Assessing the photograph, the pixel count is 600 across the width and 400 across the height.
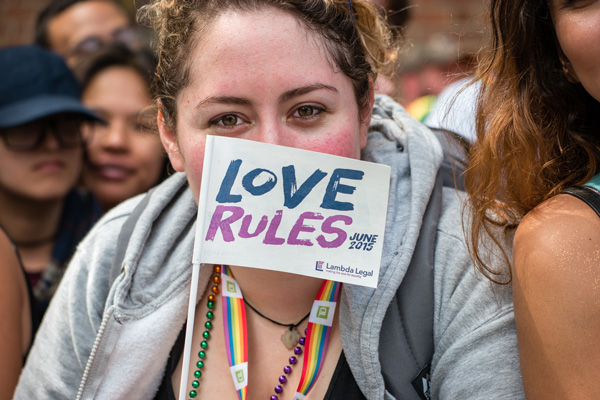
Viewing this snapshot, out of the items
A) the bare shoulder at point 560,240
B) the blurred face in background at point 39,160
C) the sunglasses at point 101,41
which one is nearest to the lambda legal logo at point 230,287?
the bare shoulder at point 560,240

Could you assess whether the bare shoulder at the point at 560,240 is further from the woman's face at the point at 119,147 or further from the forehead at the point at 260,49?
the woman's face at the point at 119,147

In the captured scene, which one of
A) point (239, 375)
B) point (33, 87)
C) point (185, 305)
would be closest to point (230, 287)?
point (185, 305)

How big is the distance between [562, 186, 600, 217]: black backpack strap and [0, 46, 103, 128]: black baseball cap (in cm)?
228

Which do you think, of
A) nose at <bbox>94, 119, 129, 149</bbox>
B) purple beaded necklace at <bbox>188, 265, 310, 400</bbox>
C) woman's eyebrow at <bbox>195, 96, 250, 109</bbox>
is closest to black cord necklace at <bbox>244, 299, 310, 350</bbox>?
purple beaded necklace at <bbox>188, 265, 310, 400</bbox>

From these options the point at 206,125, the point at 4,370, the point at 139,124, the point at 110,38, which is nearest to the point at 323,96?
the point at 206,125

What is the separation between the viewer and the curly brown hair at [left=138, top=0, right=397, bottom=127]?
1.81 m

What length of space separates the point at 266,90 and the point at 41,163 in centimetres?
170

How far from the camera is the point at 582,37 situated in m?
1.51

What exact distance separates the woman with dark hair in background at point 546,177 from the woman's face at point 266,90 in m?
0.37

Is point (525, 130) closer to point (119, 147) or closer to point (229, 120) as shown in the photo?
point (229, 120)

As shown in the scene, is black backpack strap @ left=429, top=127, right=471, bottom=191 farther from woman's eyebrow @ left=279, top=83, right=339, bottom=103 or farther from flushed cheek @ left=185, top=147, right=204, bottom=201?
flushed cheek @ left=185, top=147, right=204, bottom=201

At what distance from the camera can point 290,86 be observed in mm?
1715

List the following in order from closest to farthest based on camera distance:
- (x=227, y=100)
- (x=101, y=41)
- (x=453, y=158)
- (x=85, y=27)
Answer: (x=227, y=100), (x=453, y=158), (x=101, y=41), (x=85, y=27)

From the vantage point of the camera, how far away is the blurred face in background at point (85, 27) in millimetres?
4199
